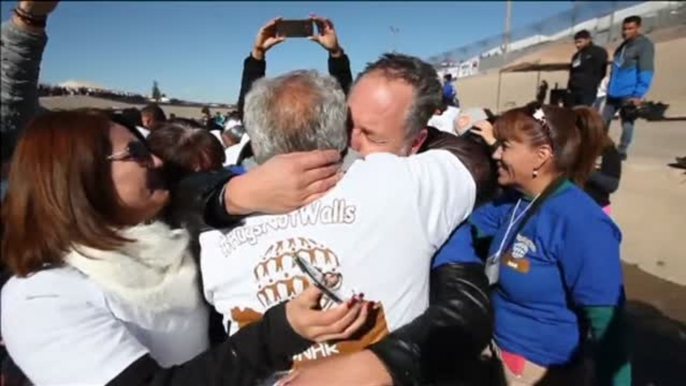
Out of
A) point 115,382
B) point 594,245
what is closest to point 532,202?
point 594,245

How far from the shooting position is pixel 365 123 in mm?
1520

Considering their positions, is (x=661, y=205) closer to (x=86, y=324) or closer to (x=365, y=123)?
(x=365, y=123)

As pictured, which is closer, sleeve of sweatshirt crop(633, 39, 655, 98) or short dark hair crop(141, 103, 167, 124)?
short dark hair crop(141, 103, 167, 124)

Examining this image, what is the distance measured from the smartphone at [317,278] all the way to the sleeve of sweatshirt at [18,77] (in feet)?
2.34

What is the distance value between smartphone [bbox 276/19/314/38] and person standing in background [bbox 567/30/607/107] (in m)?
5.63

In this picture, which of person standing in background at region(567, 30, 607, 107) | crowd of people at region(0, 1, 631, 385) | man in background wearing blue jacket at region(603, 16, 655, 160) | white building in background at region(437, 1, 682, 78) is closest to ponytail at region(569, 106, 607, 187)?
man in background wearing blue jacket at region(603, 16, 655, 160)

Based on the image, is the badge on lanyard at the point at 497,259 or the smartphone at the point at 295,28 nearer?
the smartphone at the point at 295,28

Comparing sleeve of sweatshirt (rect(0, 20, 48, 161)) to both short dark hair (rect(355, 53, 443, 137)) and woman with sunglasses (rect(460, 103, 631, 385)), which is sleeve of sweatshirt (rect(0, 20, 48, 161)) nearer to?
short dark hair (rect(355, 53, 443, 137))

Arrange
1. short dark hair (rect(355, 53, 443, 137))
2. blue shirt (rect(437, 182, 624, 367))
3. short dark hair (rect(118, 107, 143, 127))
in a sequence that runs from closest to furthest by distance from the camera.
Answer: short dark hair (rect(118, 107, 143, 127)) → short dark hair (rect(355, 53, 443, 137)) → blue shirt (rect(437, 182, 624, 367))

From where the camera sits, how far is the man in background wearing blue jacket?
214 centimetres

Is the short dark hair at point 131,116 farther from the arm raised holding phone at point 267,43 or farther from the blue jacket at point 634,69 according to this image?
the blue jacket at point 634,69

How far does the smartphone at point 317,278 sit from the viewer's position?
1.25m

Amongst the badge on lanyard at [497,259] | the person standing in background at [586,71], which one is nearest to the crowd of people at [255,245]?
the badge on lanyard at [497,259]

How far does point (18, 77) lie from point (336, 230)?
78 centimetres
